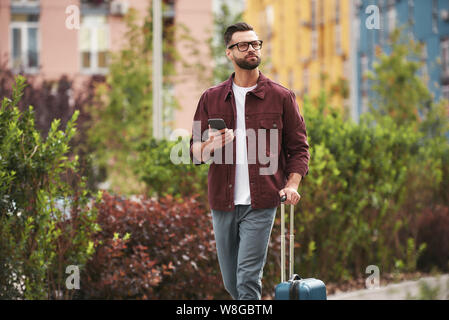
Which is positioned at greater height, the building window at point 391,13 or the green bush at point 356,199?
the building window at point 391,13

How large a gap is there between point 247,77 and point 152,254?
9.19ft

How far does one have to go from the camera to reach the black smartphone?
4590mm

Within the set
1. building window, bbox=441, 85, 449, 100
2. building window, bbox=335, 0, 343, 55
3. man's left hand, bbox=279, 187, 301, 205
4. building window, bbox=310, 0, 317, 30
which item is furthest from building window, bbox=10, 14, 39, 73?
man's left hand, bbox=279, 187, 301, 205

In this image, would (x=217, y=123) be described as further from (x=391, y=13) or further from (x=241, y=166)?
(x=391, y=13)

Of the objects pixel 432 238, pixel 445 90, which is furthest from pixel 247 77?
pixel 445 90

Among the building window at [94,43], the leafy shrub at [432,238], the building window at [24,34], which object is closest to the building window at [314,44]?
the building window at [94,43]

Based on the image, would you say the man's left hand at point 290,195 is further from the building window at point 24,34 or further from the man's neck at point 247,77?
the building window at point 24,34

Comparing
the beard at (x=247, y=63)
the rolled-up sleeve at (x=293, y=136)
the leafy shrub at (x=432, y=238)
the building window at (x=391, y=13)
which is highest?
the building window at (x=391, y=13)

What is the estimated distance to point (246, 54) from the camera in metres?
4.80

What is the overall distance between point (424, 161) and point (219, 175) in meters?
6.25

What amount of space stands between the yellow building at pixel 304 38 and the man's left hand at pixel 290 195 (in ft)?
145

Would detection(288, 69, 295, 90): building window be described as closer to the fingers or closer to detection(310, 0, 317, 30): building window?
detection(310, 0, 317, 30): building window

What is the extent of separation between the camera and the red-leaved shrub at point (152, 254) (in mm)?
6738

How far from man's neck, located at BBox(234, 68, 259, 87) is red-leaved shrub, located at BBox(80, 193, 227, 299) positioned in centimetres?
216
